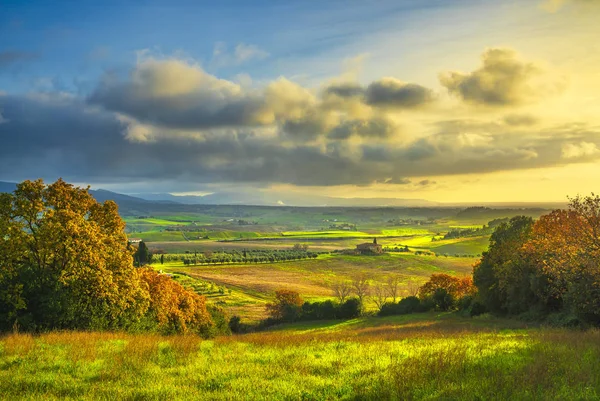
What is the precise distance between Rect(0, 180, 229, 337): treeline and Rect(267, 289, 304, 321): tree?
200 feet

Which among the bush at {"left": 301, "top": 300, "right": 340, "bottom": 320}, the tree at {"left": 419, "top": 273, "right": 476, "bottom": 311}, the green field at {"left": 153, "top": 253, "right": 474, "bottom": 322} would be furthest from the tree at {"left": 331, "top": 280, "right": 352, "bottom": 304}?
the tree at {"left": 419, "top": 273, "right": 476, "bottom": 311}

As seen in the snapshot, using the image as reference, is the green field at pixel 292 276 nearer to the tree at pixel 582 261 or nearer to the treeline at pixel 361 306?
the treeline at pixel 361 306

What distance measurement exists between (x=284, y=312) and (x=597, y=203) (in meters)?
68.0

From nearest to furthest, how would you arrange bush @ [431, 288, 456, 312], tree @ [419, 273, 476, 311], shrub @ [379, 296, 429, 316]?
bush @ [431, 288, 456, 312] → tree @ [419, 273, 476, 311] → shrub @ [379, 296, 429, 316]

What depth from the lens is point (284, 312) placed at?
89.5 metres

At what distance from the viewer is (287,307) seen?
9006 cm

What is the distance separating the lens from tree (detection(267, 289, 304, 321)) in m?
88.8

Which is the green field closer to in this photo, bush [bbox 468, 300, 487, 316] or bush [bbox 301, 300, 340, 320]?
bush [bbox 301, 300, 340, 320]

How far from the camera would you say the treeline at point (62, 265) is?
82.1 ft

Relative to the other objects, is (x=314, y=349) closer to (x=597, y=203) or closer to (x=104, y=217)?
(x=104, y=217)

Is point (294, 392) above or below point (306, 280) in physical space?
above

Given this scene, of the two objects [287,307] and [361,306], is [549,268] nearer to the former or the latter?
[361,306]

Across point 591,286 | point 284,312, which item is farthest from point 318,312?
point 591,286

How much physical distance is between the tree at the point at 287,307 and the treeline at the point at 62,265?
6092cm
